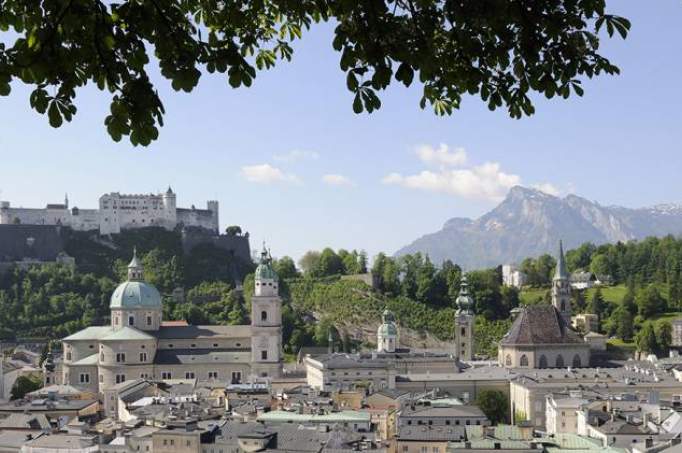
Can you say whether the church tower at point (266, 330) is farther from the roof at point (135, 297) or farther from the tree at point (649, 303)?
the tree at point (649, 303)

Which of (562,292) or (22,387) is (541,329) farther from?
(22,387)

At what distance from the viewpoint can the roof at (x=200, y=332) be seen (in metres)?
67.8

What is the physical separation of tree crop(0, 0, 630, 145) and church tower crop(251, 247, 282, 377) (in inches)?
2310

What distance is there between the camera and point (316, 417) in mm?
49750

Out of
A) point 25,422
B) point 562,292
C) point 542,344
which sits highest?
point 562,292

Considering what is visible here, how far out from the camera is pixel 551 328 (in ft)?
235

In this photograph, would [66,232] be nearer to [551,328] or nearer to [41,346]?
[41,346]

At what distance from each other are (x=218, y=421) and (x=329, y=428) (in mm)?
5035

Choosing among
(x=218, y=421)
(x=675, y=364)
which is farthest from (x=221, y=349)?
(x=675, y=364)

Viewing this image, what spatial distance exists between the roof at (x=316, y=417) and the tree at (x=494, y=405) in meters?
11.1

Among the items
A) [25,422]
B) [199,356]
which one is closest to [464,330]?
[199,356]

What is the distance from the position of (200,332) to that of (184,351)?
1.71 meters

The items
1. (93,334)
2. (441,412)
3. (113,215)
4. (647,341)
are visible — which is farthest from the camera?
(113,215)

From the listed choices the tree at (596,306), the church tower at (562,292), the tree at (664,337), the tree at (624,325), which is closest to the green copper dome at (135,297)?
the church tower at (562,292)
